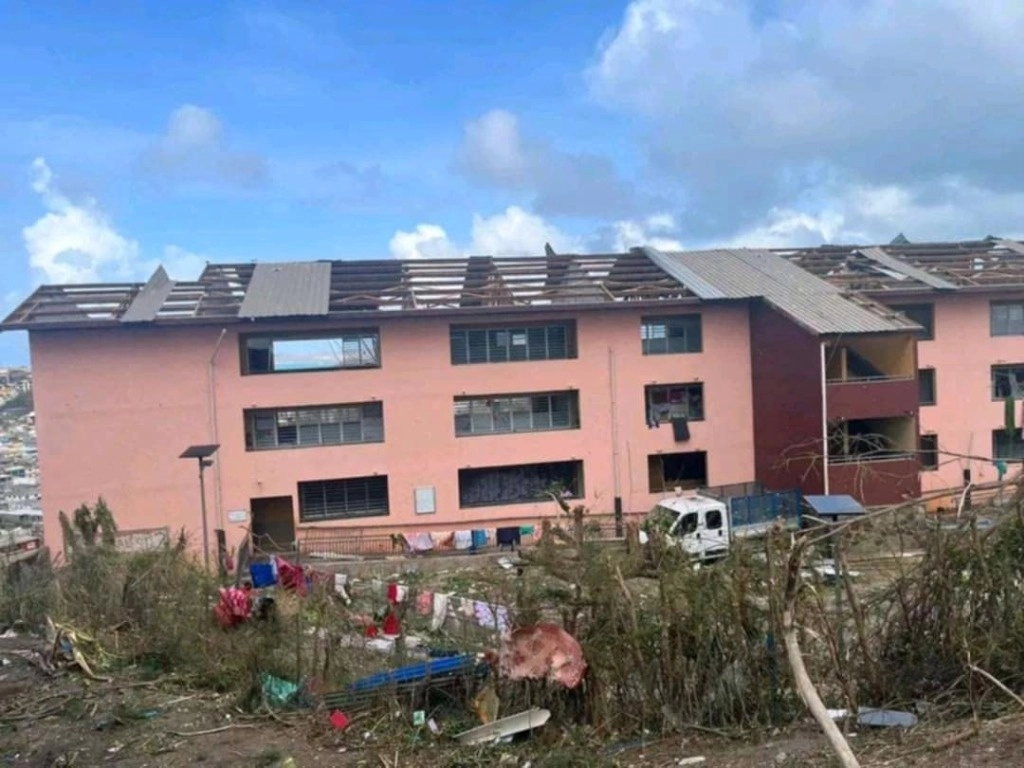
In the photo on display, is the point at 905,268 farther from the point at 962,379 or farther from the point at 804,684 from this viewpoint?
the point at 804,684

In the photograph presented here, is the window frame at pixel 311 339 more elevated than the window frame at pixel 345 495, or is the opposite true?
the window frame at pixel 311 339

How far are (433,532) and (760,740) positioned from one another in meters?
17.9

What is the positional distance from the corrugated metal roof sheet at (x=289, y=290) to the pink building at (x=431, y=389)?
0.33 ft

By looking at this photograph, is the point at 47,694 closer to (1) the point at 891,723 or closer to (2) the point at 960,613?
(1) the point at 891,723

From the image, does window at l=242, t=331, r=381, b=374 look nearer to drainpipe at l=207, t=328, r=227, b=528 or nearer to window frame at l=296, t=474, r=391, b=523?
drainpipe at l=207, t=328, r=227, b=528

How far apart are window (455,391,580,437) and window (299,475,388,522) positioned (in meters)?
2.99

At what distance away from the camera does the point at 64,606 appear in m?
9.52

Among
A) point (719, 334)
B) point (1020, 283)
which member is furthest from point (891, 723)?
point (1020, 283)

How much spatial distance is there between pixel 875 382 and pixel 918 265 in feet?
25.8

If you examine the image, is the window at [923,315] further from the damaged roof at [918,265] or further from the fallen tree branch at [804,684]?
the fallen tree branch at [804,684]

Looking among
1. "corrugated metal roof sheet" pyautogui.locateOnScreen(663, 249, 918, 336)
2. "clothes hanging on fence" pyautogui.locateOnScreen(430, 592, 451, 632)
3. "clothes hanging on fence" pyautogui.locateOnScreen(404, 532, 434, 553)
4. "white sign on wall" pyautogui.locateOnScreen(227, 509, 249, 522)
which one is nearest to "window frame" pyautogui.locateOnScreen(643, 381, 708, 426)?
"corrugated metal roof sheet" pyautogui.locateOnScreen(663, 249, 918, 336)

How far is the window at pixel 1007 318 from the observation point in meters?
27.0

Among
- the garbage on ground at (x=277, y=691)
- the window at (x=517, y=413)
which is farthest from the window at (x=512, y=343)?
the garbage on ground at (x=277, y=691)

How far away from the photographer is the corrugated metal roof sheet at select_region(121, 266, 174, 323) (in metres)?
21.4
